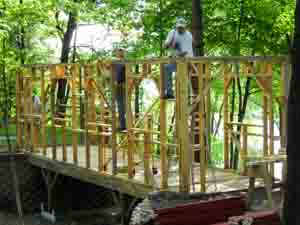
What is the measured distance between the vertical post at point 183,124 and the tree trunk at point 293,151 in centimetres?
504

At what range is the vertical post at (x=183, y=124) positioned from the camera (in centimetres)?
1050

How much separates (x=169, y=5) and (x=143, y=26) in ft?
5.29

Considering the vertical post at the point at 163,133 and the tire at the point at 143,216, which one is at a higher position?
the vertical post at the point at 163,133

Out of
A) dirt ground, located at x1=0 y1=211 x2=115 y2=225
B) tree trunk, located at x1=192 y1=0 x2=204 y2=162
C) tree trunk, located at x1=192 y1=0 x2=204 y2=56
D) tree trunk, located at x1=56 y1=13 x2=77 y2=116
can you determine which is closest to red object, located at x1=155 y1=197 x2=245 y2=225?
tree trunk, located at x1=192 y1=0 x2=204 y2=162

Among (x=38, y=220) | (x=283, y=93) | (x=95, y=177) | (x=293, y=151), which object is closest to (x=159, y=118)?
(x=283, y=93)

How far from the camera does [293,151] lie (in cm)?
551

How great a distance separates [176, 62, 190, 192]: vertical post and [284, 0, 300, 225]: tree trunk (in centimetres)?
504

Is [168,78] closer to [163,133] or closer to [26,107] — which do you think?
A: [163,133]

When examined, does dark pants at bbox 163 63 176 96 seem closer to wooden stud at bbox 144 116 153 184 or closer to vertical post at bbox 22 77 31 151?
wooden stud at bbox 144 116 153 184

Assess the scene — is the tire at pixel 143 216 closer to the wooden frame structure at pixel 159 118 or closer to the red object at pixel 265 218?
the wooden frame structure at pixel 159 118

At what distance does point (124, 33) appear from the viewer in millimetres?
21109

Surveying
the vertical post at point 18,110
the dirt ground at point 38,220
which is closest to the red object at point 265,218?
the dirt ground at point 38,220

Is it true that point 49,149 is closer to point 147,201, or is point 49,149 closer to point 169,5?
point 169,5

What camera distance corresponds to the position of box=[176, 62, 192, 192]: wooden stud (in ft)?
34.4
